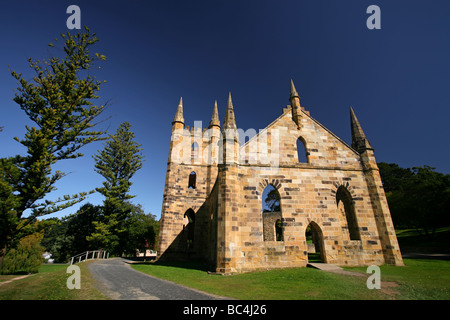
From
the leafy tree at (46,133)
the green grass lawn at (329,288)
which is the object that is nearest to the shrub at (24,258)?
the leafy tree at (46,133)

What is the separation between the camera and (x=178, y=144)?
24.9 meters

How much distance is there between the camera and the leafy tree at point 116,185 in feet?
86.2

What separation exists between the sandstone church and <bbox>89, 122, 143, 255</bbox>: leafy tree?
19.2 m

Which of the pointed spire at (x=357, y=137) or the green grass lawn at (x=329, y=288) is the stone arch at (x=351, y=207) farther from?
the green grass lawn at (x=329, y=288)

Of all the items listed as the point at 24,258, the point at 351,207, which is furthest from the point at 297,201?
the point at 24,258

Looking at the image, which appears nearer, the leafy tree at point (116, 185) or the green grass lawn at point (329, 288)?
the green grass lawn at point (329, 288)

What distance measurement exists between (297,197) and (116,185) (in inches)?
1035

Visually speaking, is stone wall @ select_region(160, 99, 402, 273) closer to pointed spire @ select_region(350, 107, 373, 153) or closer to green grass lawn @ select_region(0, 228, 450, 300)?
pointed spire @ select_region(350, 107, 373, 153)

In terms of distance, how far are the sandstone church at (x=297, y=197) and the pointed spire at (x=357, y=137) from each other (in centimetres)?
7

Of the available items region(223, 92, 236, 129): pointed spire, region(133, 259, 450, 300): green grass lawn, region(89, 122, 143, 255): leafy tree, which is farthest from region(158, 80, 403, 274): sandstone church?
region(89, 122, 143, 255): leafy tree

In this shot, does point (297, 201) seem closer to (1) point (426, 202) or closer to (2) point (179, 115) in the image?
(2) point (179, 115)

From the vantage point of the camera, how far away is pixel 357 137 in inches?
608
